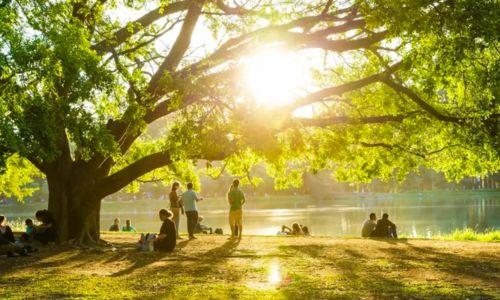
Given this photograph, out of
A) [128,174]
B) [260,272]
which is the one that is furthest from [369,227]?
[260,272]

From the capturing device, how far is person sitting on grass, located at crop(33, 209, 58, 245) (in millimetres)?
17312

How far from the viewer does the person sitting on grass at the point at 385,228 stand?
2188 cm

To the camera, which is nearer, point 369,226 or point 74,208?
point 74,208

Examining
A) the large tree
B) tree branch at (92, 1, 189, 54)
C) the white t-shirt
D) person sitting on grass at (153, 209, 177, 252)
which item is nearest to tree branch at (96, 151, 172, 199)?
the large tree

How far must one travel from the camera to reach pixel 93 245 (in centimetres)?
1764

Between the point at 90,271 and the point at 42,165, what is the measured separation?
703cm

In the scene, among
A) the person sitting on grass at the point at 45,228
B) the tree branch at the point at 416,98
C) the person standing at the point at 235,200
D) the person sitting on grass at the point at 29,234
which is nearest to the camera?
the tree branch at the point at 416,98

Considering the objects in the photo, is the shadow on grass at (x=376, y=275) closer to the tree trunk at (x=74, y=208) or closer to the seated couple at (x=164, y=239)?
the seated couple at (x=164, y=239)

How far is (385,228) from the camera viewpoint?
22.0 meters

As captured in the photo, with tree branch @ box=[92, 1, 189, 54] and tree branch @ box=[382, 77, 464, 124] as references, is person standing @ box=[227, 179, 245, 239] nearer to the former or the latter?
tree branch @ box=[92, 1, 189, 54]

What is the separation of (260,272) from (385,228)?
10.8m

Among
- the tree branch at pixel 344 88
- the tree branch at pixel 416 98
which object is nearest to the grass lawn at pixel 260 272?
the tree branch at pixel 416 98

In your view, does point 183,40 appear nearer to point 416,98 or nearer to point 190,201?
point 190,201

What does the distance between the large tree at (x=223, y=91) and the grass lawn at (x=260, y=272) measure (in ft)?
7.91
